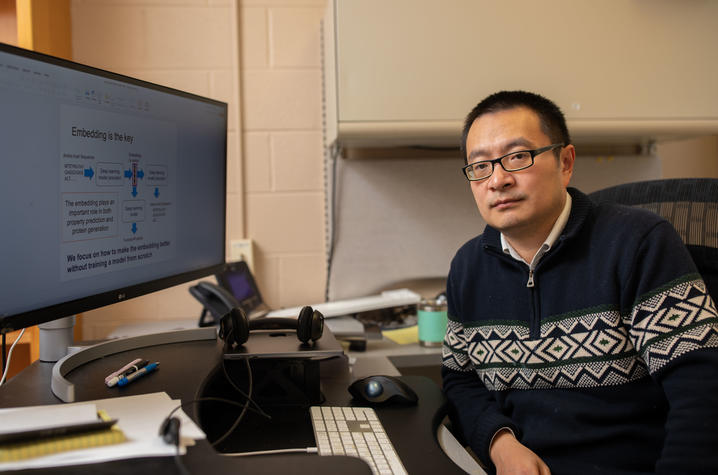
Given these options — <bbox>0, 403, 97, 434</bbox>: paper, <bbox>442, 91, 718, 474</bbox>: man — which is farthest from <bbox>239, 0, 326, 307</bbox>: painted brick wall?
<bbox>0, 403, 97, 434</bbox>: paper

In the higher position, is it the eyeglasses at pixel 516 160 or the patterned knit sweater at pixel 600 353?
the eyeglasses at pixel 516 160

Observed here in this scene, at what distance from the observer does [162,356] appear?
93cm

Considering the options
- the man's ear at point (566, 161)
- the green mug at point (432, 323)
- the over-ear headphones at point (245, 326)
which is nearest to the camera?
the over-ear headphones at point (245, 326)

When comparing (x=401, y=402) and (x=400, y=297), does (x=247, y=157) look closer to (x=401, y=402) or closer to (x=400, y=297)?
(x=400, y=297)

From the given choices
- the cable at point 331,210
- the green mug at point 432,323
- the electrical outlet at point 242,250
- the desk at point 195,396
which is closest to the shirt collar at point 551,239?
the desk at point 195,396

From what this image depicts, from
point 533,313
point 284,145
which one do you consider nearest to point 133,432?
point 533,313

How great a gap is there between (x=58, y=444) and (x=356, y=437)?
396mm

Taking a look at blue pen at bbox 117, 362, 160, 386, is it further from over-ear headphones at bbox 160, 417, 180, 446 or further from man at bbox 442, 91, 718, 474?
man at bbox 442, 91, 718, 474

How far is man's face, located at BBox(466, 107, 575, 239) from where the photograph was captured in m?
1.01

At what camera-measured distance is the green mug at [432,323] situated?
4.67 ft

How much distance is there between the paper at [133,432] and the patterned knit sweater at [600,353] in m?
0.54

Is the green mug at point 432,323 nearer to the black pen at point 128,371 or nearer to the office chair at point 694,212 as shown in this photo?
the office chair at point 694,212

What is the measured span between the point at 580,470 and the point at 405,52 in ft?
3.53

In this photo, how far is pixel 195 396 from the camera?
2.43 ft
